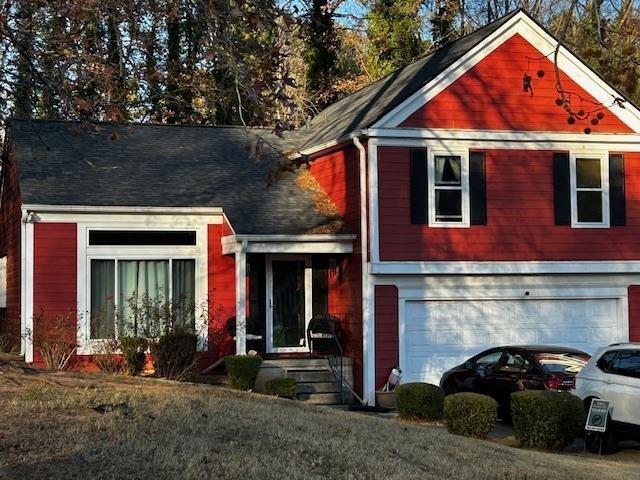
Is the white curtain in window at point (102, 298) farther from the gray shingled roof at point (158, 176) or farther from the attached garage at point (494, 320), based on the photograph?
the attached garage at point (494, 320)

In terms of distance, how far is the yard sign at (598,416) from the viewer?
37.8 ft

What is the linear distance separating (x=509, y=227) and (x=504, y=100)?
2.74 metres

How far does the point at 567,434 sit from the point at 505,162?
Answer: 7527mm

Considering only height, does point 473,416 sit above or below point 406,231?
below

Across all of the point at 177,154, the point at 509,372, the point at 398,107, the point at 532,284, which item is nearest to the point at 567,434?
the point at 509,372

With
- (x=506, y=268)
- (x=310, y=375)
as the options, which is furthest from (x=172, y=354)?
(x=506, y=268)

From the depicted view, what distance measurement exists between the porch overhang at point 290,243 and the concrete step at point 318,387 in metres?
2.77

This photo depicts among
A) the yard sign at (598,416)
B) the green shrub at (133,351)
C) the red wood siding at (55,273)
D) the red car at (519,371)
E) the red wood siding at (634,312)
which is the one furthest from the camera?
the red wood siding at (634,312)

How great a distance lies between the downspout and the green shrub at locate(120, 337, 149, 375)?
437 cm

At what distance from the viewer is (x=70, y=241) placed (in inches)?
696

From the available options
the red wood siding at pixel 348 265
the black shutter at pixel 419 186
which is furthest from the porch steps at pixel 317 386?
the black shutter at pixel 419 186

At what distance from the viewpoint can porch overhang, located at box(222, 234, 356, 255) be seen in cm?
1770

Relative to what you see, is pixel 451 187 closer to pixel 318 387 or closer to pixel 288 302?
pixel 288 302

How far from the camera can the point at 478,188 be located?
18.1 m
